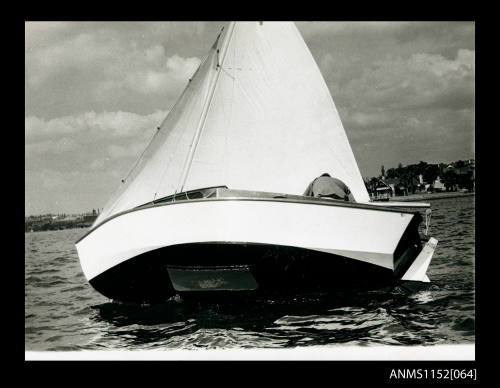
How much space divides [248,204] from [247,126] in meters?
2.76

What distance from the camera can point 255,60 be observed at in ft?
31.7

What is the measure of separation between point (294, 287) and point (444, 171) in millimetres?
4287

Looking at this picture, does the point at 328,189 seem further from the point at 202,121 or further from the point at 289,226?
the point at 202,121

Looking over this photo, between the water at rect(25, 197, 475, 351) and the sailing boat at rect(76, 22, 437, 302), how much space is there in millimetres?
381

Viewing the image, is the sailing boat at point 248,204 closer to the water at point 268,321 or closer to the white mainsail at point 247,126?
the white mainsail at point 247,126

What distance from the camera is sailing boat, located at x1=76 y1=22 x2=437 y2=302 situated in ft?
23.6

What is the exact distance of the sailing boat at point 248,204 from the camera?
721 cm

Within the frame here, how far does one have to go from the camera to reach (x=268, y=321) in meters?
7.48

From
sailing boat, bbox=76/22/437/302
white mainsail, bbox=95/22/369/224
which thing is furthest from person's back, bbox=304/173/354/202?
white mainsail, bbox=95/22/369/224

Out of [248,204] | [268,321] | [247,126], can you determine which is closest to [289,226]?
[248,204]

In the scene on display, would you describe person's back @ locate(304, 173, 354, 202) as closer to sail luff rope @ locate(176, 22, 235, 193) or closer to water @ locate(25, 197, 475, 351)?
water @ locate(25, 197, 475, 351)

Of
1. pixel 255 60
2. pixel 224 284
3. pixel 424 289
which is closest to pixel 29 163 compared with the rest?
pixel 224 284

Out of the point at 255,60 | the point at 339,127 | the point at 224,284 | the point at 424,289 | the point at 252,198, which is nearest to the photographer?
the point at 252,198
